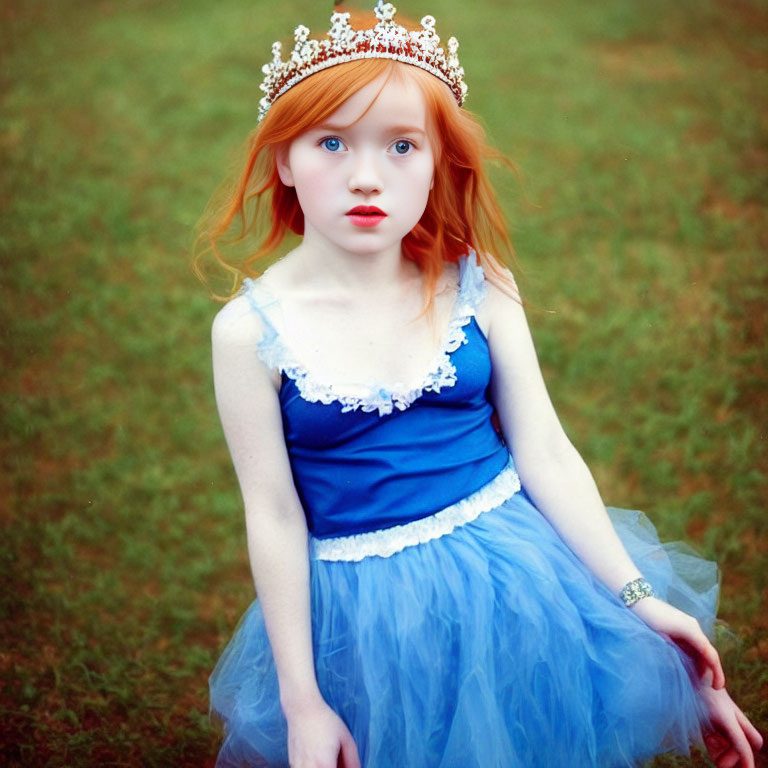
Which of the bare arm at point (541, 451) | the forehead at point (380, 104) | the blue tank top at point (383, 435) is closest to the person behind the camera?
the forehead at point (380, 104)

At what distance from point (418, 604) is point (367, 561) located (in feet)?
0.42

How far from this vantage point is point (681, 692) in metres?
1.74

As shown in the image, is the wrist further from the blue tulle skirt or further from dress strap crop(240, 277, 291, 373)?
dress strap crop(240, 277, 291, 373)

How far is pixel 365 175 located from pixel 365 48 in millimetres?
223

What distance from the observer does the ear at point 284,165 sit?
1.77 meters

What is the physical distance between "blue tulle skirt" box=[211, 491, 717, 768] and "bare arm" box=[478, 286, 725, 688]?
56mm

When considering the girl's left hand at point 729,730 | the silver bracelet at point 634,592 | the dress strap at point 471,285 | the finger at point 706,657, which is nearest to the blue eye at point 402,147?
the dress strap at point 471,285

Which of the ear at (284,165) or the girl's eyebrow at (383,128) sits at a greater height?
the girl's eyebrow at (383,128)

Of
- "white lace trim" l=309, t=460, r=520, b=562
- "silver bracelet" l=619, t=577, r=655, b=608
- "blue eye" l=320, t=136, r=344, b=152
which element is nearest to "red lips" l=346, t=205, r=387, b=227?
"blue eye" l=320, t=136, r=344, b=152

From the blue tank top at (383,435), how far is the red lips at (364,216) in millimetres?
223

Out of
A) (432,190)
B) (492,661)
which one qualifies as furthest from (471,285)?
(492,661)

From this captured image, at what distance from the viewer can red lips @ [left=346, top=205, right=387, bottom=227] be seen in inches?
65.6

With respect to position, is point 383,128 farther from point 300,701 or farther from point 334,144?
point 300,701

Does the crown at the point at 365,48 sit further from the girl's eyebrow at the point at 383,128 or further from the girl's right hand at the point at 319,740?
the girl's right hand at the point at 319,740
